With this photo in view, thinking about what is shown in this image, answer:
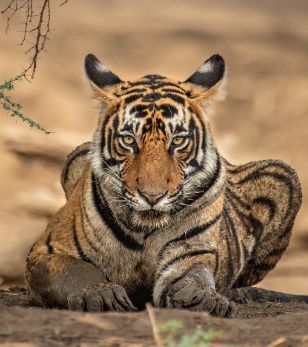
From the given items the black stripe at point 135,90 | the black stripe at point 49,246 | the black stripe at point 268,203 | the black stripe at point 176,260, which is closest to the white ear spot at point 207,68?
the black stripe at point 135,90

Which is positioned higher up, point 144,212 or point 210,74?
point 210,74

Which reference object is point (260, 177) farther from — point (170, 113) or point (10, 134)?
point (10, 134)

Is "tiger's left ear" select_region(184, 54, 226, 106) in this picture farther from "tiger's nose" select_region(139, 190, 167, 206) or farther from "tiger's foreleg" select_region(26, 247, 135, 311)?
"tiger's foreleg" select_region(26, 247, 135, 311)

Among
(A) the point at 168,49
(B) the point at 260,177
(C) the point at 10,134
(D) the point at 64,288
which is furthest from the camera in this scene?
(A) the point at 168,49

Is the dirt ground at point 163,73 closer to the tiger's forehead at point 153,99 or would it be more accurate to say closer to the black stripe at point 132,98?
the tiger's forehead at point 153,99

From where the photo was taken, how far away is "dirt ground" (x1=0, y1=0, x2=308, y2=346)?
10.1m

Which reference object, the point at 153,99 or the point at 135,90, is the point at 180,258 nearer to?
the point at 153,99

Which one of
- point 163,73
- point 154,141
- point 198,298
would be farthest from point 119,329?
point 163,73

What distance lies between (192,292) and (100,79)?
1.65 meters

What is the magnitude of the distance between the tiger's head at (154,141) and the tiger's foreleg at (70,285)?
47cm

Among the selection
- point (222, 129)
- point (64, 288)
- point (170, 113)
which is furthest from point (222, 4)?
point (64, 288)

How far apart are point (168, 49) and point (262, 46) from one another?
3.32 ft

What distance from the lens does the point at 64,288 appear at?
19.8 feet

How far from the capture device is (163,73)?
35.3 ft
